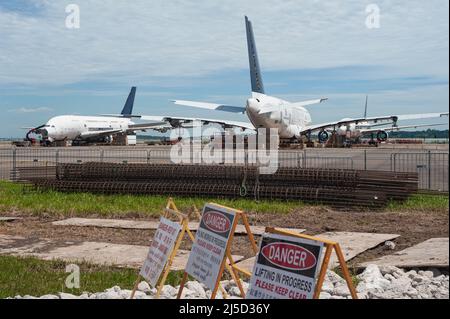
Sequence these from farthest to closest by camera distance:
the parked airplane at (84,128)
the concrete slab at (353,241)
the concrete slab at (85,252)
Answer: the parked airplane at (84,128)
the concrete slab at (353,241)
the concrete slab at (85,252)

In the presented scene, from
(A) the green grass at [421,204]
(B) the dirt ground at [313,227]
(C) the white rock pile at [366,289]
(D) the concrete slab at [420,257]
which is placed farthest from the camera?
(A) the green grass at [421,204]

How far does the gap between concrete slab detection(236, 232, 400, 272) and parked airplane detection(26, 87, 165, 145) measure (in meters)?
49.4

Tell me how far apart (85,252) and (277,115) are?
122 feet

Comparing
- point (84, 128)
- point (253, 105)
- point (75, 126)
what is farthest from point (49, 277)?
point (84, 128)

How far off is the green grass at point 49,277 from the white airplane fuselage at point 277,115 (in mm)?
34822

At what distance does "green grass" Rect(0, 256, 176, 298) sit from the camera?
24.1ft

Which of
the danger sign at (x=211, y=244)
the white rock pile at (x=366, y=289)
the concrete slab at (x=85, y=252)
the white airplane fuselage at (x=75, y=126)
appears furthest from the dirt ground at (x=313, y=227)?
the white airplane fuselage at (x=75, y=126)

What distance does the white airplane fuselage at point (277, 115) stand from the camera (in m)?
43.5

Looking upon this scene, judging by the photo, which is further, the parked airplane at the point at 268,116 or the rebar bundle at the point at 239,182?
the parked airplane at the point at 268,116

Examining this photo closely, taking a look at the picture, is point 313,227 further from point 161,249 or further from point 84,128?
point 84,128

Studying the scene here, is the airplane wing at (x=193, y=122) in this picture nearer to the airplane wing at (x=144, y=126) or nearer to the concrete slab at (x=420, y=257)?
the airplane wing at (x=144, y=126)

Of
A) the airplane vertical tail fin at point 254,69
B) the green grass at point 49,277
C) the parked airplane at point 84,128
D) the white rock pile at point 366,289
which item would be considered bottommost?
the green grass at point 49,277

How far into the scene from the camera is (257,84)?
49875mm

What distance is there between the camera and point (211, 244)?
18.1 feet
